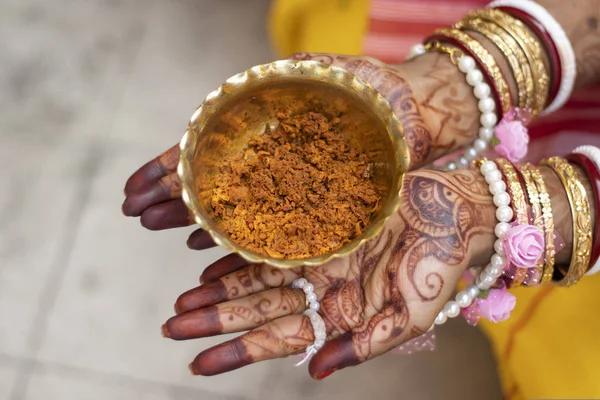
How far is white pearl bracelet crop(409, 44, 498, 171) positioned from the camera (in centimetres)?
89

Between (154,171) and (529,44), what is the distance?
0.64m

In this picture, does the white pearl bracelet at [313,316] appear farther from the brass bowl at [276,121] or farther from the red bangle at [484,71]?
the red bangle at [484,71]

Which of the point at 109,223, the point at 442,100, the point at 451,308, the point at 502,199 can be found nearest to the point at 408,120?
the point at 442,100

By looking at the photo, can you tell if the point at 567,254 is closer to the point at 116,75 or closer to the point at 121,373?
the point at 121,373

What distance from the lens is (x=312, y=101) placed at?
0.77 m

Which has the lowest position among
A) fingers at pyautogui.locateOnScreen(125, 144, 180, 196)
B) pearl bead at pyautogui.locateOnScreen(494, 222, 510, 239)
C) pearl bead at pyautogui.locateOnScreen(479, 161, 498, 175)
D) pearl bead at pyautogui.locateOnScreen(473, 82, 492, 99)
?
pearl bead at pyautogui.locateOnScreen(494, 222, 510, 239)

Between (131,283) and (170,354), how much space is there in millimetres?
202

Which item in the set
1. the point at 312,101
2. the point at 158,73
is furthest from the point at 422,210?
the point at 158,73

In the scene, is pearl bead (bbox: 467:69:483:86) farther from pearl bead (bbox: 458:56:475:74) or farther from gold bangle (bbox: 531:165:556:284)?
gold bangle (bbox: 531:165:556:284)

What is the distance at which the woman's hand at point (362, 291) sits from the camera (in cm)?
71

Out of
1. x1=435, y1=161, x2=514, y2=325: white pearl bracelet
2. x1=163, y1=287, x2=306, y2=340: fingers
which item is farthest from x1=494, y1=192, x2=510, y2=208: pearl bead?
x1=163, y1=287, x2=306, y2=340: fingers

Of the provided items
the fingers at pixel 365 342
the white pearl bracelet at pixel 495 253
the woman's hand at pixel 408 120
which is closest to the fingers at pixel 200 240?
the woman's hand at pixel 408 120

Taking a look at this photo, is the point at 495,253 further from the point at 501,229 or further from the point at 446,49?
the point at 446,49

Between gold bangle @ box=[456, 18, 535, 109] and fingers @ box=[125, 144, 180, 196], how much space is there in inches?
21.5
